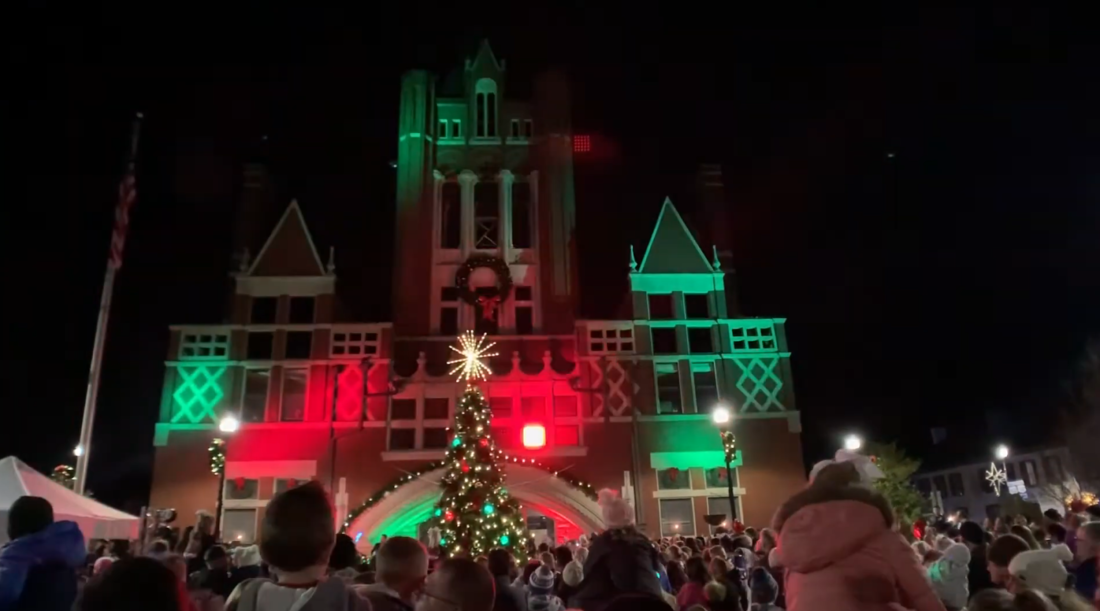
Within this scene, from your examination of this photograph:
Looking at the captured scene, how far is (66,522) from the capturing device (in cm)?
505

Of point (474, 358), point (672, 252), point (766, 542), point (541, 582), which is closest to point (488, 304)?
point (474, 358)

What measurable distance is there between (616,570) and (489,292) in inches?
873

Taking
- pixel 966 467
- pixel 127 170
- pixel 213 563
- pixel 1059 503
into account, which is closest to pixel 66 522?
pixel 213 563

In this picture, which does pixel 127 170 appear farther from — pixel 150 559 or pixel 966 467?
pixel 966 467

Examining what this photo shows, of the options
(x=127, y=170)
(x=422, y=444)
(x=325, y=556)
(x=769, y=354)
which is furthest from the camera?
(x=769, y=354)

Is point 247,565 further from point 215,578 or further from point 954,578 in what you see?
point 954,578

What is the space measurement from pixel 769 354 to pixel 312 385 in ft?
54.0

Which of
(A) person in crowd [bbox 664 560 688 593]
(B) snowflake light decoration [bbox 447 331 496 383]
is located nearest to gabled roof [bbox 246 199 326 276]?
(B) snowflake light decoration [bbox 447 331 496 383]

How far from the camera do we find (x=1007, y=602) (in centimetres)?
286

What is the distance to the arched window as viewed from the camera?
98.3 feet

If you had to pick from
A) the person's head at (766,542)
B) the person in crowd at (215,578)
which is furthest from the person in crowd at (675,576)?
the person in crowd at (215,578)

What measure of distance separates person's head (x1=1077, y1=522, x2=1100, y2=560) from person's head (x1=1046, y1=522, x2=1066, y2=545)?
373 cm

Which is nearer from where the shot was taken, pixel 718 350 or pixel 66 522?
pixel 66 522

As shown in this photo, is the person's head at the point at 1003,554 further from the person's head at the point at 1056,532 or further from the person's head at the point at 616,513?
the person's head at the point at 1056,532
